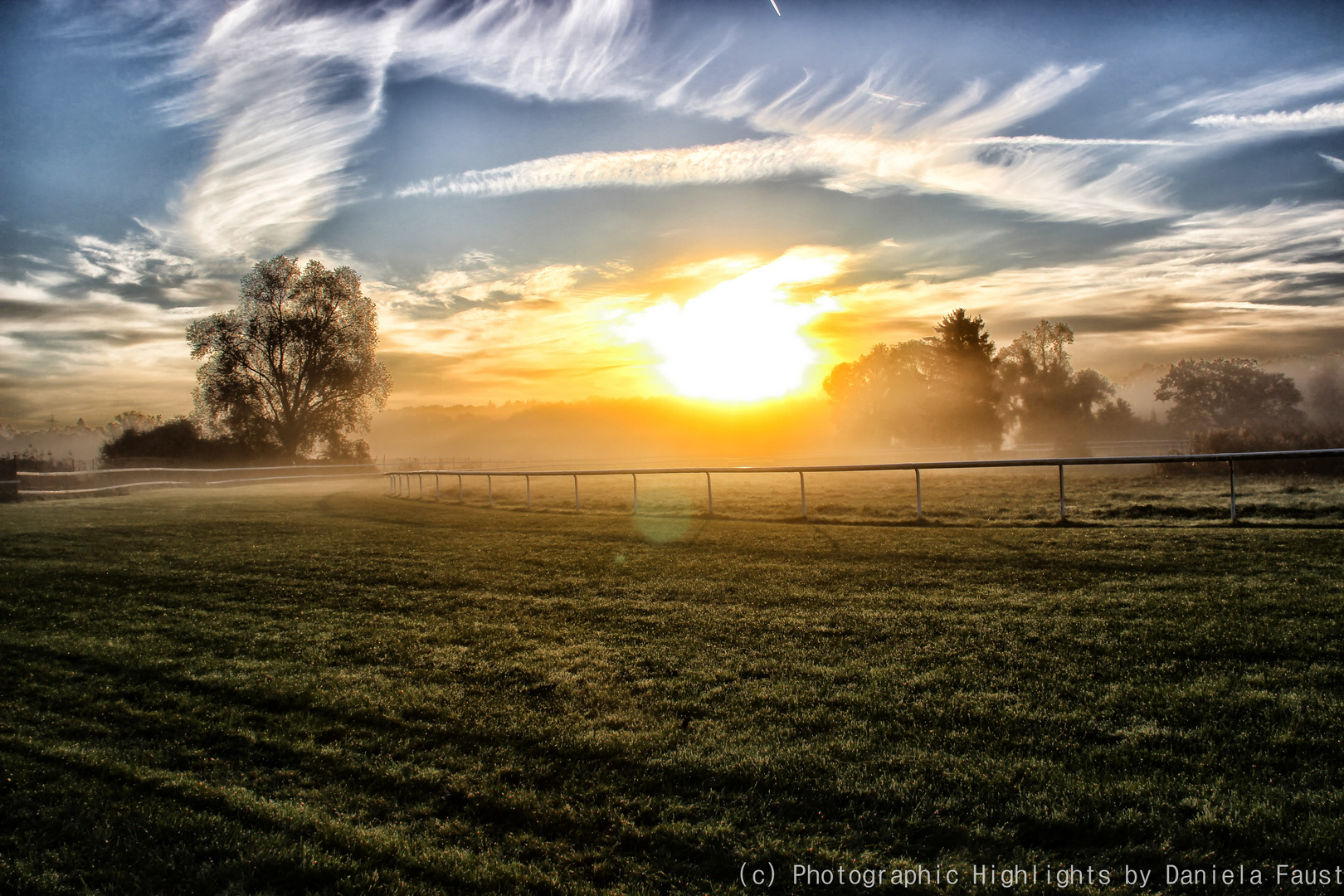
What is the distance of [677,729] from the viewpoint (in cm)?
397

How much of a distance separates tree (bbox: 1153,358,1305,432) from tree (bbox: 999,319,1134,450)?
5.54 metres

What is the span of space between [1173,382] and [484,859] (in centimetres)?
6883

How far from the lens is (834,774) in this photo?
3352mm

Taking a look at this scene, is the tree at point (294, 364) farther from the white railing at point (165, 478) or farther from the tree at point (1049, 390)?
the tree at point (1049, 390)

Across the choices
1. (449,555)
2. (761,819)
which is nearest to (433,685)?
(761,819)

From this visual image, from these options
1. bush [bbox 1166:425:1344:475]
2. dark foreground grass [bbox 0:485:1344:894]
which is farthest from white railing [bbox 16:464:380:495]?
bush [bbox 1166:425:1344:475]

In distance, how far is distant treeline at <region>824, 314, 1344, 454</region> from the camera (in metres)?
52.5

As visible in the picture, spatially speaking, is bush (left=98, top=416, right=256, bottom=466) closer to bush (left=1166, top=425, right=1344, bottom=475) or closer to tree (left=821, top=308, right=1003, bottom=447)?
tree (left=821, top=308, right=1003, bottom=447)

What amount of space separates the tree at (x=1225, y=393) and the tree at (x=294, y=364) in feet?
210

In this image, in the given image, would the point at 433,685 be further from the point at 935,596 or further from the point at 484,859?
the point at 935,596

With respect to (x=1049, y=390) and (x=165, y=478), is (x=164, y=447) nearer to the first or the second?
(x=165, y=478)

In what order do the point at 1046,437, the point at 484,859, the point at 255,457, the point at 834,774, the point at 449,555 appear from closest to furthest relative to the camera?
the point at 484,859, the point at 834,774, the point at 449,555, the point at 255,457, the point at 1046,437

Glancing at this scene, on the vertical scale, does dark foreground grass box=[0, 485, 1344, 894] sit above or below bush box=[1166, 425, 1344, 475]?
below

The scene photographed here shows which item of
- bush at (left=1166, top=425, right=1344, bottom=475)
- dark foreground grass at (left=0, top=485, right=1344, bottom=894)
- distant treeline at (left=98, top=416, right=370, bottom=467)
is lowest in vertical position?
dark foreground grass at (left=0, top=485, right=1344, bottom=894)
